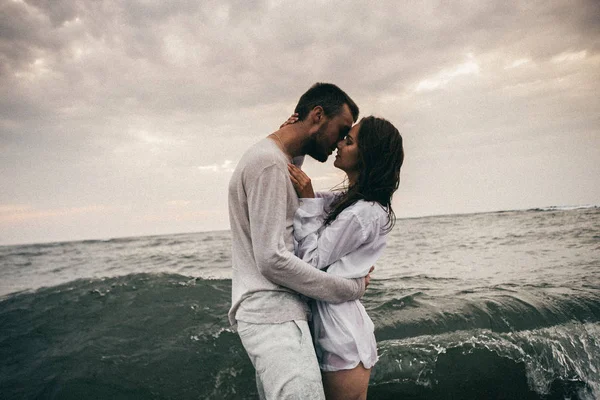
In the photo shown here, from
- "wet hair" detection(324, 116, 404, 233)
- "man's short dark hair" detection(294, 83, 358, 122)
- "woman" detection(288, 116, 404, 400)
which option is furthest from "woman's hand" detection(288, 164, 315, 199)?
"man's short dark hair" detection(294, 83, 358, 122)

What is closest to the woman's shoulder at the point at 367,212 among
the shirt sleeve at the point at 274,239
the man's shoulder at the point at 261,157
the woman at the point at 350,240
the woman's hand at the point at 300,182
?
the woman at the point at 350,240

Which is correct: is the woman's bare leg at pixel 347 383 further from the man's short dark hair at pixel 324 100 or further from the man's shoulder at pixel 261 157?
the man's short dark hair at pixel 324 100

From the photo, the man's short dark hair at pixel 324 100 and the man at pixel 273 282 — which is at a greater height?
the man's short dark hair at pixel 324 100

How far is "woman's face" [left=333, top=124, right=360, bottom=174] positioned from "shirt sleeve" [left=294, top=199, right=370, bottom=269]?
419 mm

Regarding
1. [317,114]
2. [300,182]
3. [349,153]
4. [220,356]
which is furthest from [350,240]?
[220,356]

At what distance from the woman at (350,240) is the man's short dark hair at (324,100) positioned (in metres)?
0.26

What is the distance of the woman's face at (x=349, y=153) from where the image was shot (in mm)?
2615

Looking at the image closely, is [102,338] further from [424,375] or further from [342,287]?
[342,287]

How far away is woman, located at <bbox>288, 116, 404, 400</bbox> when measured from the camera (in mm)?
2270

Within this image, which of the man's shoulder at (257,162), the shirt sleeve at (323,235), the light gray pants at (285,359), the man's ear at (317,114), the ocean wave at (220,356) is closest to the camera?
the light gray pants at (285,359)

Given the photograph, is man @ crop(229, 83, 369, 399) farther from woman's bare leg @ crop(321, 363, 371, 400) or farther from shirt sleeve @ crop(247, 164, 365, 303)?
woman's bare leg @ crop(321, 363, 371, 400)

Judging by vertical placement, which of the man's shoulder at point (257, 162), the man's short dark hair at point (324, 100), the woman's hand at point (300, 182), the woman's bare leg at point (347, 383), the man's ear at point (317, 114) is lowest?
the woman's bare leg at point (347, 383)

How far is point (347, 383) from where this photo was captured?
227 centimetres

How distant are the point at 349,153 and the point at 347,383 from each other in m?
1.45
